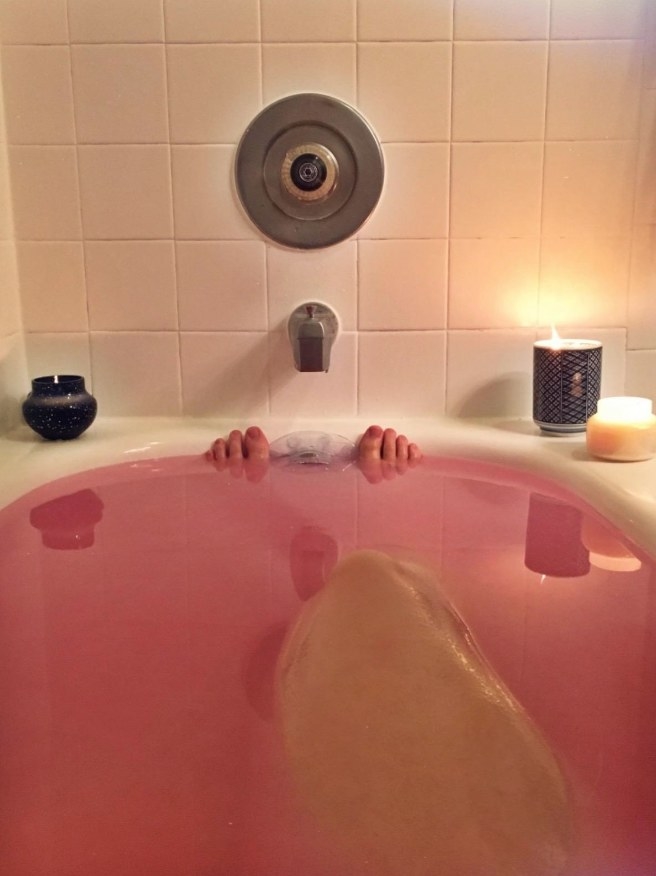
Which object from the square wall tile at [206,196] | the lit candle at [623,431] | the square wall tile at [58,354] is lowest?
the lit candle at [623,431]

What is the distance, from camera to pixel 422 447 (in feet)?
4.89

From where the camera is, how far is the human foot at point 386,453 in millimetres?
1425

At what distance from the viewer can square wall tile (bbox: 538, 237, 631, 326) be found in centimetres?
156

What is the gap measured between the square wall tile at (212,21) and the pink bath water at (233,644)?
71 cm

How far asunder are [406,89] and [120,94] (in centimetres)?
49

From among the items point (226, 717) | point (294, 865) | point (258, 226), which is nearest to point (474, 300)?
point (258, 226)

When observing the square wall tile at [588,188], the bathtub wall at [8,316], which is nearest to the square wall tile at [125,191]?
the bathtub wall at [8,316]

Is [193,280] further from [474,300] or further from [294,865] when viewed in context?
[294,865]

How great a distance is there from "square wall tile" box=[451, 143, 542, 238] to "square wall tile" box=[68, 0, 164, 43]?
1.79 ft

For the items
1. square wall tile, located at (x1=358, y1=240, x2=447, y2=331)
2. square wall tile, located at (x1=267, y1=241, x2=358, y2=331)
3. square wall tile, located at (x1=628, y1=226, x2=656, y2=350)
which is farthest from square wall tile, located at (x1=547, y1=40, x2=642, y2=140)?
square wall tile, located at (x1=267, y1=241, x2=358, y2=331)

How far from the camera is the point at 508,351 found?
160 centimetres

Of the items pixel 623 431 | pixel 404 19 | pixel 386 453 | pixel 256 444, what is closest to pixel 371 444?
pixel 386 453

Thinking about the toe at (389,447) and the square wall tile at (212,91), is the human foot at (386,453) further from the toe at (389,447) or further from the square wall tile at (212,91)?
the square wall tile at (212,91)

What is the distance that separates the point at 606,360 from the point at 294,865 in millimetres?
1230
